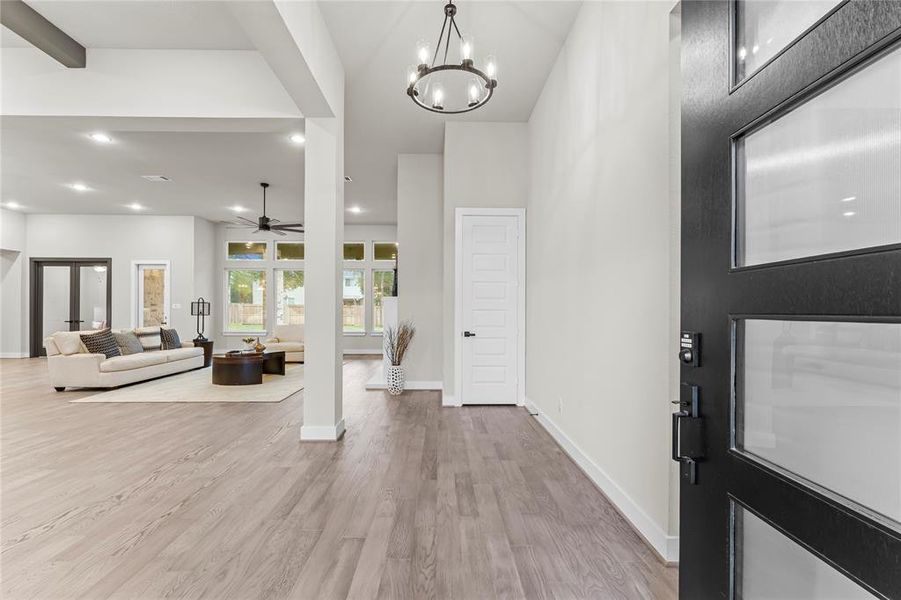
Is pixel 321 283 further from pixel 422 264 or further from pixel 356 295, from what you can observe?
pixel 356 295

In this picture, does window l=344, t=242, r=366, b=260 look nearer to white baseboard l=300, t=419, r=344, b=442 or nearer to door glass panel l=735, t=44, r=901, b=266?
white baseboard l=300, t=419, r=344, b=442

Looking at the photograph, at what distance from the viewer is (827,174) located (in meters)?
0.71

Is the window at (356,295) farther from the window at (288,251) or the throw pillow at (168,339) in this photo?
the throw pillow at (168,339)

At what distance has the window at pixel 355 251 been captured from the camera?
1130 centimetres

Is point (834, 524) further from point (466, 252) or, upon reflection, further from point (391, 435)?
point (466, 252)

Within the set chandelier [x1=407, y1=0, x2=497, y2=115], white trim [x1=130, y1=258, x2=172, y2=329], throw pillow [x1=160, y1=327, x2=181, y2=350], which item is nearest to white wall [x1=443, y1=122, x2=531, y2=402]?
chandelier [x1=407, y1=0, x2=497, y2=115]

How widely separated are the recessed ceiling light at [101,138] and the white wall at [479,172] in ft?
14.0

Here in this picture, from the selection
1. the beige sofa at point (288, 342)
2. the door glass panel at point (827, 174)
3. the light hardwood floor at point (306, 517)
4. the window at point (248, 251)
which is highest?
the window at point (248, 251)

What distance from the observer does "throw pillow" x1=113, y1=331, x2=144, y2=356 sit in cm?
672

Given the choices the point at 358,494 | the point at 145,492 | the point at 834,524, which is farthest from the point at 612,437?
the point at 145,492

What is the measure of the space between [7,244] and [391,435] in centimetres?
1074

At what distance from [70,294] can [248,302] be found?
3.73 m

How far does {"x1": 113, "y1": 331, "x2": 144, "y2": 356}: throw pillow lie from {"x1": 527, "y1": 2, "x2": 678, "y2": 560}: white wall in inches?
258

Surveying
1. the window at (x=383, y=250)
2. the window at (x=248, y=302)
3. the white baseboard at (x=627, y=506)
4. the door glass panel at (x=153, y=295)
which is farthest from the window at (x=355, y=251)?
the white baseboard at (x=627, y=506)
